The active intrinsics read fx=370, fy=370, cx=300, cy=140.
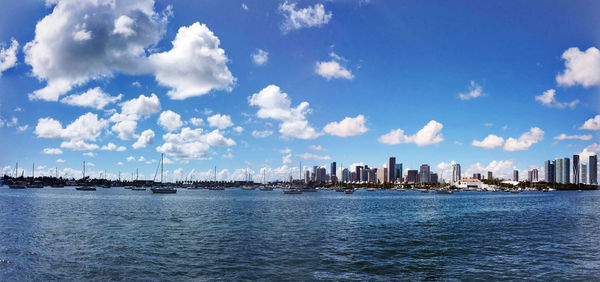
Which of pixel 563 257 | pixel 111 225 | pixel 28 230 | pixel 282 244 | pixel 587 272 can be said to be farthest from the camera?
pixel 111 225

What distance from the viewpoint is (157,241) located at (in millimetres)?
43625

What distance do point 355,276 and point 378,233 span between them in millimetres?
25917

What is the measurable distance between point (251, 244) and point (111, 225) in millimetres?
30388

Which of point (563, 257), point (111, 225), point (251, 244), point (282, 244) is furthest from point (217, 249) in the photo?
point (563, 257)

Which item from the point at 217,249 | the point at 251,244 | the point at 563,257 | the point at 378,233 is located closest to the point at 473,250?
the point at 563,257

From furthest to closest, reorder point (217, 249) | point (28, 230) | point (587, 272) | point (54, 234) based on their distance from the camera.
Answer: point (28, 230), point (54, 234), point (217, 249), point (587, 272)

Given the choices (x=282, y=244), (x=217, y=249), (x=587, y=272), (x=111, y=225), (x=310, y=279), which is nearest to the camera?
(x=310, y=279)

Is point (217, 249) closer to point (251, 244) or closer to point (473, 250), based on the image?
point (251, 244)

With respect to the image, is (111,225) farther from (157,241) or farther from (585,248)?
(585,248)

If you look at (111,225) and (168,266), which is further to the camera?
(111,225)

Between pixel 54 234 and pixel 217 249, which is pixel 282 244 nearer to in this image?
pixel 217 249

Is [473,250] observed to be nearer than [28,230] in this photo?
Yes

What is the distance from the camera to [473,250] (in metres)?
39.7

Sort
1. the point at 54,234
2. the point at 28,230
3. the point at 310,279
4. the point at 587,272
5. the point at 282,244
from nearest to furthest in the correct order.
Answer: the point at 310,279
the point at 587,272
the point at 282,244
the point at 54,234
the point at 28,230
